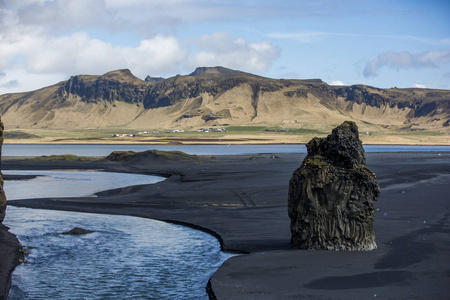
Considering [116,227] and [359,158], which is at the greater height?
[359,158]

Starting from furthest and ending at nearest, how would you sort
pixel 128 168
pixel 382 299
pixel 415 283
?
pixel 128 168
pixel 415 283
pixel 382 299

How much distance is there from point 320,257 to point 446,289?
3.69 metres

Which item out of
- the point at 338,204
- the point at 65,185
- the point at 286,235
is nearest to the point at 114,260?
the point at 286,235

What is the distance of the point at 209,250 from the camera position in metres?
17.3

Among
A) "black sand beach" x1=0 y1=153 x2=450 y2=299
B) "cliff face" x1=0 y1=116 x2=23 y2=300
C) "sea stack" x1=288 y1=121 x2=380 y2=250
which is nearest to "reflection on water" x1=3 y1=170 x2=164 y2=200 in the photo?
"black sand beach" x1=0 y1=153 x2=450 y2=299

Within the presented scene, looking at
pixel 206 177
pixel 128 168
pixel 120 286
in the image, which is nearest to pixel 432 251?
pixel 120 286

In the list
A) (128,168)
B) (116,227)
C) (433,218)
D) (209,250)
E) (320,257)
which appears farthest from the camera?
(128,168)

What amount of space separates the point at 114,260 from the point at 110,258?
1.06 ft

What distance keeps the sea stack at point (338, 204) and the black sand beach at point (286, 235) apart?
1.50 feet

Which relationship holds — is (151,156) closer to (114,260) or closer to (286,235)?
(286,235)

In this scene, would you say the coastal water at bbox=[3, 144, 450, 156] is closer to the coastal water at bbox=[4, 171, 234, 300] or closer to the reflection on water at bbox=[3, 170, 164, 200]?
the reflection on water at bbox=[3, 170, 164, 200]

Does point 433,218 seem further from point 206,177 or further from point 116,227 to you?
point 206,177

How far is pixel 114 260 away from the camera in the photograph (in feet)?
53.4

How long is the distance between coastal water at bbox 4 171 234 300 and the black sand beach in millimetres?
961
